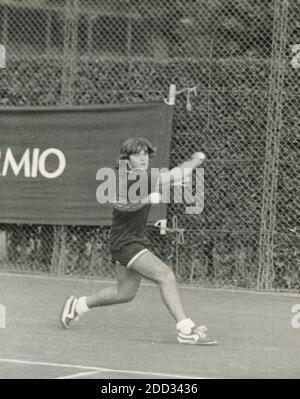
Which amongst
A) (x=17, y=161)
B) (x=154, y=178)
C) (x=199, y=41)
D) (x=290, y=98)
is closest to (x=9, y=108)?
(x=17, y=161)

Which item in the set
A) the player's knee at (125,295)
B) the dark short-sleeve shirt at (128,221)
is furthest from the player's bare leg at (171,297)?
the player's knee at (125,295)

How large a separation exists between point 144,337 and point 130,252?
0.82m

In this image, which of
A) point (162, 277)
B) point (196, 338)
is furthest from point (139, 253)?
point (196, 338)

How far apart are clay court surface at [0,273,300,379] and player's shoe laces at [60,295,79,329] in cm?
9

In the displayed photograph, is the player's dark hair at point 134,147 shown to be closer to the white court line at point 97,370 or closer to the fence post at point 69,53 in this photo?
the white court line at point 97,370

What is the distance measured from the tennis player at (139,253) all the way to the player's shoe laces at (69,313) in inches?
13.4

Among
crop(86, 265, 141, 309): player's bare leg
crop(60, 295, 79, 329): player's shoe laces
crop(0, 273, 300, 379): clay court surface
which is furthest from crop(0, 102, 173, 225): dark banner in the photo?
crop(86, 265, 141, 309): player's bare leg

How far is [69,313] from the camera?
9977 millimetres

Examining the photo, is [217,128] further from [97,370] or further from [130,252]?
[97,370]

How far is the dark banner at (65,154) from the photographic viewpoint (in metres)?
13.6

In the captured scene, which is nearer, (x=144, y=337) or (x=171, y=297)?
(x=171, y=297)

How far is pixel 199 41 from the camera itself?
14078 millimetres

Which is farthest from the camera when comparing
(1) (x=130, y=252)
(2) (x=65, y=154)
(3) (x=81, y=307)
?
(2) (x=65, y=154)

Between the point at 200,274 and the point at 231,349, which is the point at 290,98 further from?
the point at 231,349
